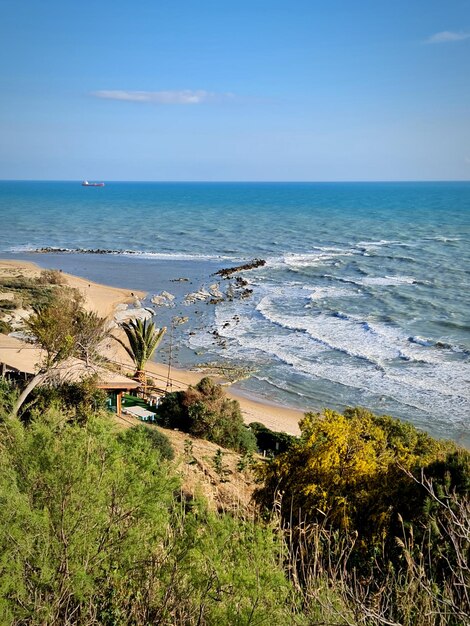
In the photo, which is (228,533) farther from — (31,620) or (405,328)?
(405,328)

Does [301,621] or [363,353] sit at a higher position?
[301,621]

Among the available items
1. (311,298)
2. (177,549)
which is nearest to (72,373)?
(177,549)

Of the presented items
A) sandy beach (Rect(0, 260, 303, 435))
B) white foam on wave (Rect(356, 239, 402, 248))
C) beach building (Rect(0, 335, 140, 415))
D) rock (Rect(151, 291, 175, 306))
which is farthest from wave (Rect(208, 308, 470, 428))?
white foam on wave (Rect(356, 239, 402, 248))

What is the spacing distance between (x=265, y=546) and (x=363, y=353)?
30.1m

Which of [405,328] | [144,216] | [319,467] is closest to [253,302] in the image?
[405,328]

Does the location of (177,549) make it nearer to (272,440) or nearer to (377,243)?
(272,440)

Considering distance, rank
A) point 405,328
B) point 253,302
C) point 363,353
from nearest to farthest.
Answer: point 363,353 → point 405,328 → point 253,302

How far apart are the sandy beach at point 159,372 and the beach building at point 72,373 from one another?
5.46 m

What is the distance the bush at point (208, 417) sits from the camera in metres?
21.4

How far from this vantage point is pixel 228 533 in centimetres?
735

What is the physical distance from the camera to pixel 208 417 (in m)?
21.6

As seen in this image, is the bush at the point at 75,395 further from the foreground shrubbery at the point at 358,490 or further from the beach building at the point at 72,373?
the foreground shrubbery at the point at 358,490

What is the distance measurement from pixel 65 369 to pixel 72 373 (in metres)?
0.28

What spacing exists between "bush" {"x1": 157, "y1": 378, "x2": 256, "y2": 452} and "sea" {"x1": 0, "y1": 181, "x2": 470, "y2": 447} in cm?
823
